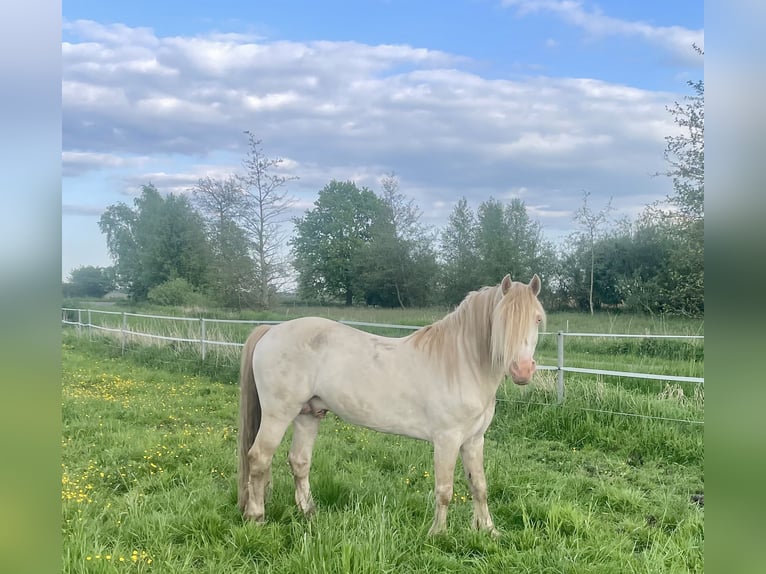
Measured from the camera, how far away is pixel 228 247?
711 centimetres

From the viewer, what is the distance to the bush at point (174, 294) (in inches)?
297

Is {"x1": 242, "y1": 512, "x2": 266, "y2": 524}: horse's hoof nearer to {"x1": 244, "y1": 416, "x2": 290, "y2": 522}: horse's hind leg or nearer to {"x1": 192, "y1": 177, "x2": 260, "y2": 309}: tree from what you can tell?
{"x1": 244, "y1": 416, "x2": 290, "y2": 522}: horse's hind leg

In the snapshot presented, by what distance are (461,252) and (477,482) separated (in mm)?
3453

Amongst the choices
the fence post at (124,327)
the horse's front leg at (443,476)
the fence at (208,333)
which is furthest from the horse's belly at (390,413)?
the fence post at (124,327)

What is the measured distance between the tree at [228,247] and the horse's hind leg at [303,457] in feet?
12.3

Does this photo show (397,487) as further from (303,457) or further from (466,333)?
(466,333)

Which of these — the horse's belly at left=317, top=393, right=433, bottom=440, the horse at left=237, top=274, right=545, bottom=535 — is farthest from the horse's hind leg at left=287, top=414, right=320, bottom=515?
the horse's belly at left=317, top=393, right=433, bottom=440

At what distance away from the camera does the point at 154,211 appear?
24.8 ft

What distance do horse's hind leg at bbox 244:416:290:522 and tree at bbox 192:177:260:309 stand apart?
387 centimetres

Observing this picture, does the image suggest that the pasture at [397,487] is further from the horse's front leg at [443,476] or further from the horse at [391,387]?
the horse at [391,387]
